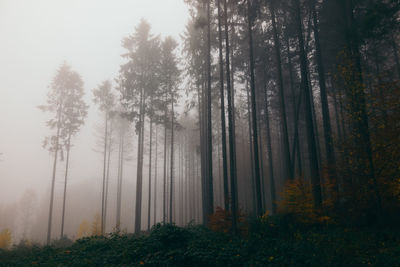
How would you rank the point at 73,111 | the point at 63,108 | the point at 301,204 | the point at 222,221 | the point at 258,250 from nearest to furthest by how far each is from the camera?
the point at 258,250 < the point at 301,204 < the point at 222,221 < the point at 63,108 < the point at 73,111

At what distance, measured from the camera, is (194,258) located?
6.10m

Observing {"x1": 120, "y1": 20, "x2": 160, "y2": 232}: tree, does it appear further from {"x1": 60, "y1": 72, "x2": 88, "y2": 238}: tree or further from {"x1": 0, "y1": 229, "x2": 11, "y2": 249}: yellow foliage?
{"x1": 0, "y1": 229, "x2": 11, "y2": 249}: yellow foliage

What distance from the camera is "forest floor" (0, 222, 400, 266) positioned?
5672 millimetres

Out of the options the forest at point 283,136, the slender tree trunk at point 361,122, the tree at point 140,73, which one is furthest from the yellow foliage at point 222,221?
the tree at point 140,73

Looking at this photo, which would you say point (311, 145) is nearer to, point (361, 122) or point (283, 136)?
point (361, 122)

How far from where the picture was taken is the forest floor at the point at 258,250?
5672 mm

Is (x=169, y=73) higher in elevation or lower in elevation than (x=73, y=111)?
higher

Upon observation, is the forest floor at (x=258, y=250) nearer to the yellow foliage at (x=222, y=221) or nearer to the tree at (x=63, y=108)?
the yellow foliage at (x=222, y=221)

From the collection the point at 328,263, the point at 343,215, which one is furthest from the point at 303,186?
the point at 328,263

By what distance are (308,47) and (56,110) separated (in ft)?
75.3

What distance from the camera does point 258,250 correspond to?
658cm

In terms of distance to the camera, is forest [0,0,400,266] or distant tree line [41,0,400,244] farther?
distant tree line [41,0,400,244]

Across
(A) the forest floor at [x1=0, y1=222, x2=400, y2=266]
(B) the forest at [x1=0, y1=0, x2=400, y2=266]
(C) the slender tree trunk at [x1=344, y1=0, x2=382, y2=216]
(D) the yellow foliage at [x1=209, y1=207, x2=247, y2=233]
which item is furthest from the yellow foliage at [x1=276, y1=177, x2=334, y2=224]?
(D) the yellow foliage at [x1=209, y1=207, x2=247, y2=233]

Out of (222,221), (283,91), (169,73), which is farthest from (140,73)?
(222,221)
